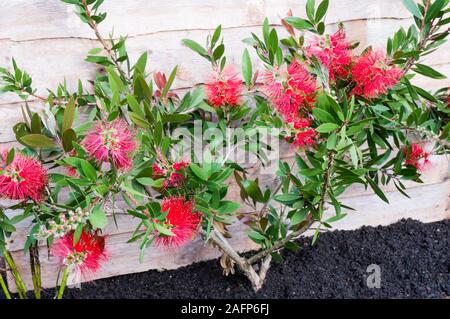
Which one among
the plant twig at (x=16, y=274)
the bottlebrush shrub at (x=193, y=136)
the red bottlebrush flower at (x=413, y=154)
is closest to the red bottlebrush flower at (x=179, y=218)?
the bottlebrush shrub at (x=193, y=136)

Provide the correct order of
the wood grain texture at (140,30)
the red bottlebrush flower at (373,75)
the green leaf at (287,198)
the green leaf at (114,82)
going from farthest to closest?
the wood grain texture at (140,30) < the green leaf at (287,198) < the red bottlebrush flower at (373,75) < the green leaf at (114,82)

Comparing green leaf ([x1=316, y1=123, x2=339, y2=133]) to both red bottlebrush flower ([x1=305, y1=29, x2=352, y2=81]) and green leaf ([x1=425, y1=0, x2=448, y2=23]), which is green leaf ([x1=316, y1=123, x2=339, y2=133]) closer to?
red bottlebrush flower ([x1=305, y1=29, x2=352, y2=81])

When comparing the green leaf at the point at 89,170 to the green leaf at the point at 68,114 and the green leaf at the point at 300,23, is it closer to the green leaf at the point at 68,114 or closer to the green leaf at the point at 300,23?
the green leaf at the point at 68,114

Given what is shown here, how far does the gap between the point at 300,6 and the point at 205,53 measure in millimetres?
370

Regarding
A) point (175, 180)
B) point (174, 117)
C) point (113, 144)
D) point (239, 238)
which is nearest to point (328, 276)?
point (239, 238)

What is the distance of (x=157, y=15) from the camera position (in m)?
1.43

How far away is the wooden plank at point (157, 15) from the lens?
53.4 inches

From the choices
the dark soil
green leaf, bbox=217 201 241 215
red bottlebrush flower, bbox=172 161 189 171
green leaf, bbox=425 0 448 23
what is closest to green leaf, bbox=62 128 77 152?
red bottlebrush flower, bbox=172 161 189 171

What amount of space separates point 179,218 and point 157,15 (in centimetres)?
65

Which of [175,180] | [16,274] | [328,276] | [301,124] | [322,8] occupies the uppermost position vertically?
[322,8]

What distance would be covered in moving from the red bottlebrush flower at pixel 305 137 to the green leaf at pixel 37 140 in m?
0.53

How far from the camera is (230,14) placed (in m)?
1.48

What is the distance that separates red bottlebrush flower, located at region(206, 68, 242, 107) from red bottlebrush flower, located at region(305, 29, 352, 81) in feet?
0.69

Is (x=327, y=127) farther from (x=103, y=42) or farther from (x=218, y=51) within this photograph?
(x=103, y=42)
